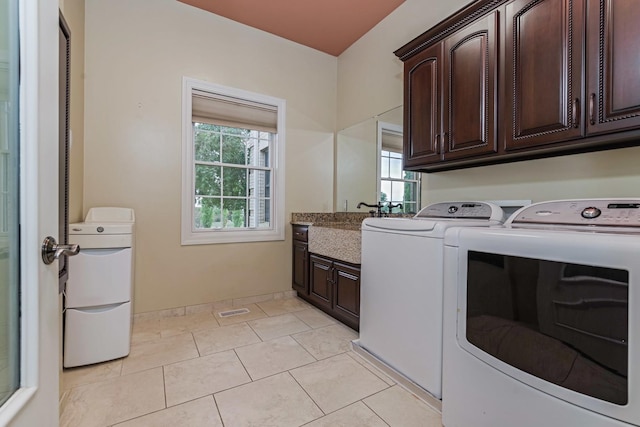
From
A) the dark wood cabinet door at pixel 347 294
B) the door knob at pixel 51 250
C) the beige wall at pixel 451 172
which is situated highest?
the beige wall at pixel 451 172

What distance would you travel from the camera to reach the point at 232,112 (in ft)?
10.2

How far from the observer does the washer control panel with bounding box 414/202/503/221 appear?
6.05 feet

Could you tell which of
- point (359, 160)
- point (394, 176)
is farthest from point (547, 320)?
point (359, 160)

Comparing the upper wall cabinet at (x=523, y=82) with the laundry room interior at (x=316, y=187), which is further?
the laundry room interior at (x=316, y=187)

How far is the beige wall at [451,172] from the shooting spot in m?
1.56

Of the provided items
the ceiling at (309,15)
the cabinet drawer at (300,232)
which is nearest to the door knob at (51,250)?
the cabinet drawer at (300,232)

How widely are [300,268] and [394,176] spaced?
141cm

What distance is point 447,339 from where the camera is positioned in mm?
1384

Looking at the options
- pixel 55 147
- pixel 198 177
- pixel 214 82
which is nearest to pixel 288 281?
pixel 198 177

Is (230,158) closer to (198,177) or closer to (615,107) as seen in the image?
(198,177)

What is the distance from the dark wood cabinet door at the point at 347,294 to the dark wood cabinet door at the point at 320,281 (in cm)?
10

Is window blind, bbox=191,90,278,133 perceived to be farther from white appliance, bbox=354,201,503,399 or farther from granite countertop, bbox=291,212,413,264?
white appliance, bbox=354,201,503,399

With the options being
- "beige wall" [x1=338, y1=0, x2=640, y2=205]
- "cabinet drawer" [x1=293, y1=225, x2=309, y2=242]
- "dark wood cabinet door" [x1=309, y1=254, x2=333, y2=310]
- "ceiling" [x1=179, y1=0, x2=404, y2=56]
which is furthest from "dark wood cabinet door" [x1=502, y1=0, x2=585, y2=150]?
"cabinet drawer" [x1=293, y1=225, x2=309, y2=242]

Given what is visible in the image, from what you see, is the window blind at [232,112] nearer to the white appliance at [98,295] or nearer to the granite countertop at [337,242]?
the granite countertop at [337,242]
